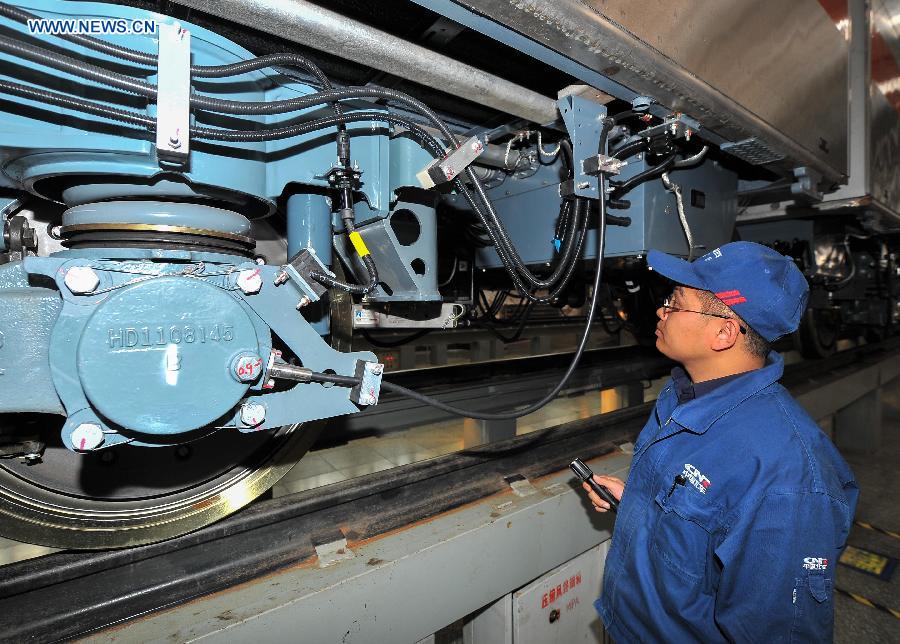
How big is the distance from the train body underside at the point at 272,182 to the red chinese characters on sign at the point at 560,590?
0.96m

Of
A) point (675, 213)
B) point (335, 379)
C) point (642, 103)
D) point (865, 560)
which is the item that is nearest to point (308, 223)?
point (335, 379)

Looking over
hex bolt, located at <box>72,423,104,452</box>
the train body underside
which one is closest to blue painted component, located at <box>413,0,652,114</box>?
the train body underside

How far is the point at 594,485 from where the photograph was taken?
57.6 inches

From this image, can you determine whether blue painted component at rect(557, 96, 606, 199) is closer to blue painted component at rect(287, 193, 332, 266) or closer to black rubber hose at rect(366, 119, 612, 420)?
black rubber hose at rect(366, 119, 612, 420)

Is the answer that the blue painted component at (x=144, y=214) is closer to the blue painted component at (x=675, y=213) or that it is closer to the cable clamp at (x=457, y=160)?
the cable clamp at (x=457, y=160)

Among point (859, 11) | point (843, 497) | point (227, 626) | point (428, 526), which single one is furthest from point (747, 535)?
point (859, 11)

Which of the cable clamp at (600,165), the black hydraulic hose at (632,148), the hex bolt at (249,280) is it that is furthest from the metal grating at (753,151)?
the hex bolt at (249,280)

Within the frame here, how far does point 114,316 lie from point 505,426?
2082 millimetres

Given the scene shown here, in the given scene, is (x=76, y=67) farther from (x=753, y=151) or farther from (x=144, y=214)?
(x=753, y=151)

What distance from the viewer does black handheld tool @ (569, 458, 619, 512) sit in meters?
1.39

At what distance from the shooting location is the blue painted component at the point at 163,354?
2.52 ft

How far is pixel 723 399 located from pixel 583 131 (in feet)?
2.75

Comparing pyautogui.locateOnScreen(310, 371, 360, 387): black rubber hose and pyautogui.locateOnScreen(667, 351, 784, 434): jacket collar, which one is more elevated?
pyautogui.locateOnScreen(310, 371, 360, 387): black rubber hose

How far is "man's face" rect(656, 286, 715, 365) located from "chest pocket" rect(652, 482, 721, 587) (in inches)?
13.3
